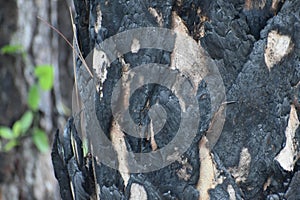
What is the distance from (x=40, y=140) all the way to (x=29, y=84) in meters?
0.21

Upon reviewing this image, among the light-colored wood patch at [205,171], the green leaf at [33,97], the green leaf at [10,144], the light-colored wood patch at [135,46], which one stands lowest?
the green leaf at [10,144]

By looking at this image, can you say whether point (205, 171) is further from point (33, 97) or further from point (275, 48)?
point (33, 97)

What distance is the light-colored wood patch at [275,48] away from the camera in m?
0.66

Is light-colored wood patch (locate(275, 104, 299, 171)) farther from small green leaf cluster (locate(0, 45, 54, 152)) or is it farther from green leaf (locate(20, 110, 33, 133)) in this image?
green leaf (locate(20, 110, 33, 133))

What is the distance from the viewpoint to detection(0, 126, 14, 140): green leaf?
2.08 meters

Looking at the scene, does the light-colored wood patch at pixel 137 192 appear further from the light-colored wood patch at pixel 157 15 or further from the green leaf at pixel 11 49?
the green leaf at pixel 11 49

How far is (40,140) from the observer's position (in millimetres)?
2107

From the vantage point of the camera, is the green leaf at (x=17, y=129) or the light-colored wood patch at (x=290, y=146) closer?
the light-colored wood patch at (x=290, y=146)

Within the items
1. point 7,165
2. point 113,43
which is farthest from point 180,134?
point 7,165

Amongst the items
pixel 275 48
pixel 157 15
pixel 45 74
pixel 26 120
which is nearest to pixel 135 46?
pixel 157 15

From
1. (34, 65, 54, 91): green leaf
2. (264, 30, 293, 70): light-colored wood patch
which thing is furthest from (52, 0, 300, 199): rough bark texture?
(34, 65, 54, 91): green leaf

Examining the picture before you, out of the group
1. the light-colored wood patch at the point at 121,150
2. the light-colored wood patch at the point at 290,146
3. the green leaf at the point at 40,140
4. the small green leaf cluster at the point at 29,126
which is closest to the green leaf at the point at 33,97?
the small green leaf cluster at the point at 29,126

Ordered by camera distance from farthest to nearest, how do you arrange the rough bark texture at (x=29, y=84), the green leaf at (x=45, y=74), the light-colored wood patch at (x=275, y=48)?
the rough bark texture at (x=29, y=84) → the green leaf at (x=45, y=74) → the light-colored wood patch at (x=275, y=48)

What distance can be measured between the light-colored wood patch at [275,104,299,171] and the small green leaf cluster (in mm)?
1400
